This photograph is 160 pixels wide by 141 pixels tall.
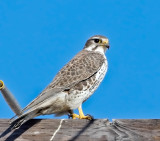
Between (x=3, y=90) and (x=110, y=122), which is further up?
(x=3, y=90)

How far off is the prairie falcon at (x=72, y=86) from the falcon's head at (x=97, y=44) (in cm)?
29

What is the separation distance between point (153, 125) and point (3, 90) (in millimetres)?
1086

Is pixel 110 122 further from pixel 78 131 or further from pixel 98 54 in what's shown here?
pixel 98 54

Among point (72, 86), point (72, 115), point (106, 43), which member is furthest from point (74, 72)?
point (106, 43)

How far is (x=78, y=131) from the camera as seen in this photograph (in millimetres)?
2779

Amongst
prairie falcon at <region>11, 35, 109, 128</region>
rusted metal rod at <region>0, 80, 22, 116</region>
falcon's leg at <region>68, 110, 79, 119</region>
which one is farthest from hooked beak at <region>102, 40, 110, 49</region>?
rusted metal rod at <region>0, 80, 22, 116</region>

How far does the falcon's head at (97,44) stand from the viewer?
6113mm

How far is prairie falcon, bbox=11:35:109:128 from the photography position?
442 cm

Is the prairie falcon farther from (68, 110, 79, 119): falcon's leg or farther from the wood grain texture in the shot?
the wood grain texture

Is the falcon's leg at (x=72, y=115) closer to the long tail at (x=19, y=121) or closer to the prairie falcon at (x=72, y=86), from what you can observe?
the prairie falcon at (x=72, y=86)

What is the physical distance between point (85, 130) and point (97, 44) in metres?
3.59

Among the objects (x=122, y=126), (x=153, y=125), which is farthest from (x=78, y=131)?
(x=153, y=125)

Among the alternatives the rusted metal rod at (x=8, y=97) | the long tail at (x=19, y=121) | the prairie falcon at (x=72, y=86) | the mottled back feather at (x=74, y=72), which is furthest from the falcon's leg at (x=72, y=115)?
the rusted metal rod at (x=8, y=97)

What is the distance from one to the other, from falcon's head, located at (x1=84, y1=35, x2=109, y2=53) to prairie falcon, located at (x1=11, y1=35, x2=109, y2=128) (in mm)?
288
